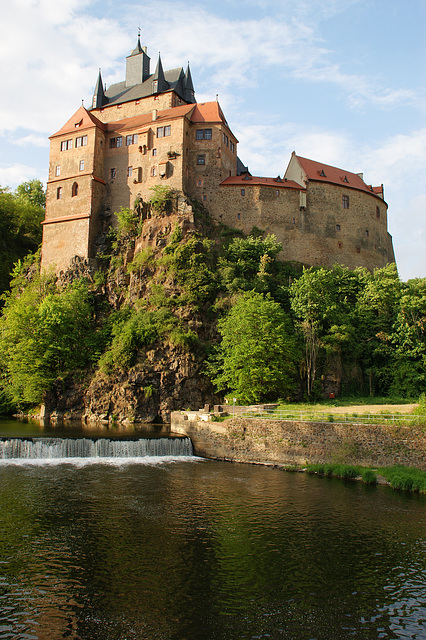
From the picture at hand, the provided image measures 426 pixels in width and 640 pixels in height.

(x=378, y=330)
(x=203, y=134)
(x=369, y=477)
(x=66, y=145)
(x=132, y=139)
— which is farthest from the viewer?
(x=66, y=145)

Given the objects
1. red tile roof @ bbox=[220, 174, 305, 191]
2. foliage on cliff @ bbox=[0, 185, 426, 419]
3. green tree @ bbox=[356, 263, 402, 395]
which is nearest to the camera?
foliage on cliff @ bbox=[0, 185, 426, 419]

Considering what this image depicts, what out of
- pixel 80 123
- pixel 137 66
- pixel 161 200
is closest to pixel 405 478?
pixel 161 200


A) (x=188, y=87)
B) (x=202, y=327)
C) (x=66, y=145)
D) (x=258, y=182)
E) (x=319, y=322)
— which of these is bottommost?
(x=202, y=327)

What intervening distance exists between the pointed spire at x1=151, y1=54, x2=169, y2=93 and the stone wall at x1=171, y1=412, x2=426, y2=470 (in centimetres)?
4275

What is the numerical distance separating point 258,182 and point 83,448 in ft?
117

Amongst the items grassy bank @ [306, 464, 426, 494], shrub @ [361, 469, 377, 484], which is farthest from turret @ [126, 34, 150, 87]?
shrub @ [361, 469, 377, 484]

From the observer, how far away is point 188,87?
200 ft

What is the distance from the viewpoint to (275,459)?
86.8ft

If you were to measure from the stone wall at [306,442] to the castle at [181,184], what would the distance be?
28127 millimetres

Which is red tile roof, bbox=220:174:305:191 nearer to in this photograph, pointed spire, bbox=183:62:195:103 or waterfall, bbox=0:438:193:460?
pointed spire, bbox=183:62:195:103

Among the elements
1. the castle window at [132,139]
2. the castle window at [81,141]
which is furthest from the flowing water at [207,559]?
the castle window at [81,141]

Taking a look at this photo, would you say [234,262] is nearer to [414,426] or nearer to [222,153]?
[222,153]

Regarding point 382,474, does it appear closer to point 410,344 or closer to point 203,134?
point 410,344

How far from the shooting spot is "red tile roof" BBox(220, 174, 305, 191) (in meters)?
53.3
